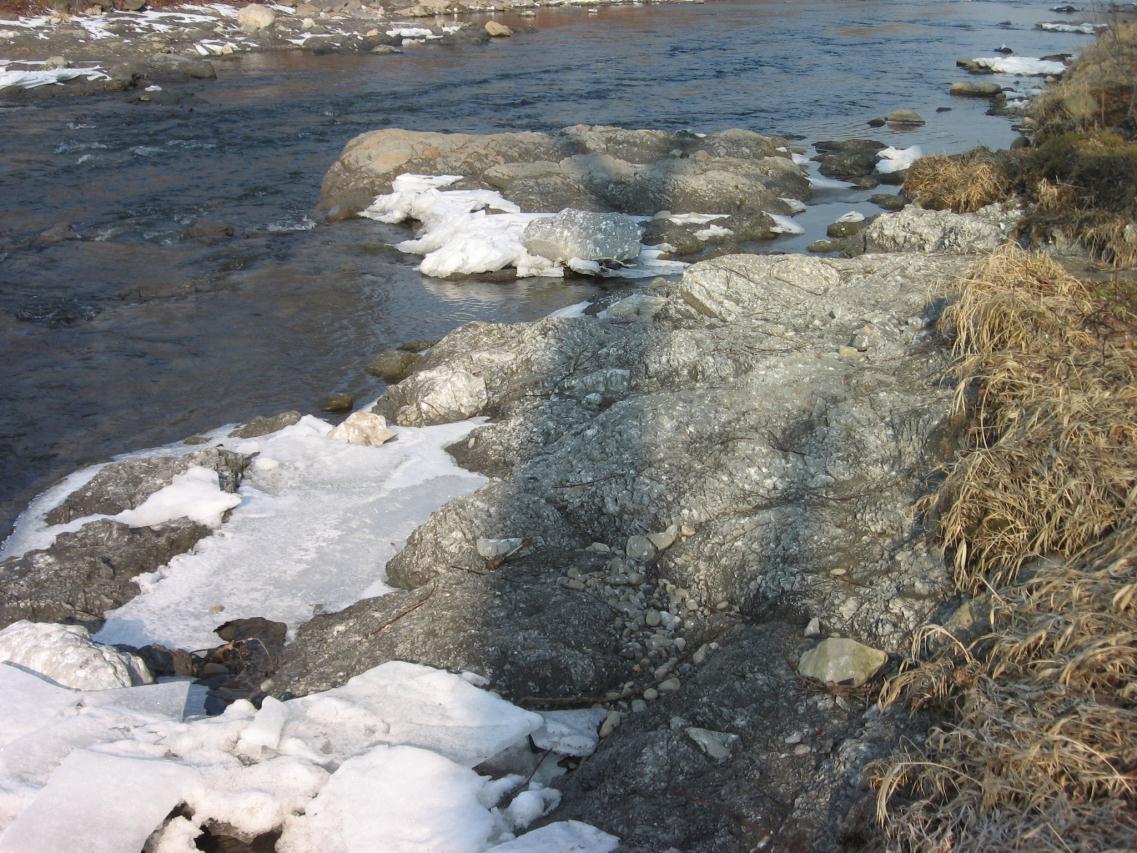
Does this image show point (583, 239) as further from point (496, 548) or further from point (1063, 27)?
point (1063, 27)

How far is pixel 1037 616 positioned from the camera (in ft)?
9.34

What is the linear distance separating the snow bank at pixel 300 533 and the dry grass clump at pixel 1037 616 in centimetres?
260

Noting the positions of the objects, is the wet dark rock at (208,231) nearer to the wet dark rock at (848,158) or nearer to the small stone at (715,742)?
the wet dark rock at (848,158)

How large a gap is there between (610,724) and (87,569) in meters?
2.74

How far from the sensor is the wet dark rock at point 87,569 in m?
4.29

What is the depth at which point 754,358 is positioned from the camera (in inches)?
208

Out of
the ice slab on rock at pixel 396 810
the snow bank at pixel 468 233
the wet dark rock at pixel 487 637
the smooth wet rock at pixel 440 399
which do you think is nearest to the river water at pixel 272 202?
the snow bank at pixel 468 233

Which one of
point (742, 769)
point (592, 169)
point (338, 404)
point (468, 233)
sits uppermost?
point (592, 169)

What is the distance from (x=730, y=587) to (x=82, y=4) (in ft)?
99.2

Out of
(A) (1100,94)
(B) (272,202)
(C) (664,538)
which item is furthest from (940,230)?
(B) (272,202)

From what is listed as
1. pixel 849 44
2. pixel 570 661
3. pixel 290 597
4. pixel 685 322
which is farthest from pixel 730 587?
pixel 849 44

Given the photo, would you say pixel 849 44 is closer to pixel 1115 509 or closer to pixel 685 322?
pixel 685 322

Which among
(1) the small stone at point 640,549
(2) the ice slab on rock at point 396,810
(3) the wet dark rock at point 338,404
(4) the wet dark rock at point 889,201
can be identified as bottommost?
(3) the wet dark rock at point 338,404

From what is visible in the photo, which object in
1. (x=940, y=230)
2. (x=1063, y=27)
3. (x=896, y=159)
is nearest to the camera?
(x=940, y=230)
